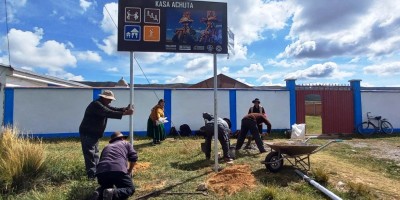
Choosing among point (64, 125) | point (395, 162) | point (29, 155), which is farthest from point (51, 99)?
point (395, 162)

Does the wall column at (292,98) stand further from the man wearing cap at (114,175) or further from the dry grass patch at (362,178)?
the man wearing cap at (114,175)

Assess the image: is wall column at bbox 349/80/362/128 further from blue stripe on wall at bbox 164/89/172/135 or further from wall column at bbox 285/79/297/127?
blue stripe on wall at bbox 164/89/172/135

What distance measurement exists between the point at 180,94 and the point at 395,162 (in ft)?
32.3

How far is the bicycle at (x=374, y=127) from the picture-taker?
17984 mm

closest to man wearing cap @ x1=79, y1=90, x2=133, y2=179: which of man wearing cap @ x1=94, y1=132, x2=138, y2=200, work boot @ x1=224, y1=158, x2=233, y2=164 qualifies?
man wearing cap @ x1=94, y1=132, x2=138, y2=200

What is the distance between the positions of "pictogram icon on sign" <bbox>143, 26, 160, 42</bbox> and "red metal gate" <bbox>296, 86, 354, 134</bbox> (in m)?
12.0

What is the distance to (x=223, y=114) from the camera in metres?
17.2

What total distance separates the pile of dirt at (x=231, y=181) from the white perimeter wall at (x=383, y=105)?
13.3m

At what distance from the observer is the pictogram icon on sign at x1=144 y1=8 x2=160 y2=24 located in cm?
754

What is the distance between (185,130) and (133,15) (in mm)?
9498

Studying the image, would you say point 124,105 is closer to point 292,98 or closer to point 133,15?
point 292,98

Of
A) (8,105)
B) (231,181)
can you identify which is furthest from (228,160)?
(8,105)

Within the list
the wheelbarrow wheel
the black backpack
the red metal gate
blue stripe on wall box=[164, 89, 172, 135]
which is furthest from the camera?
the red metal gate

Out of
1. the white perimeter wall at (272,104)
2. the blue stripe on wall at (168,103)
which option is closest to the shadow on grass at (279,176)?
the blue stripe on wall at (168,103)
